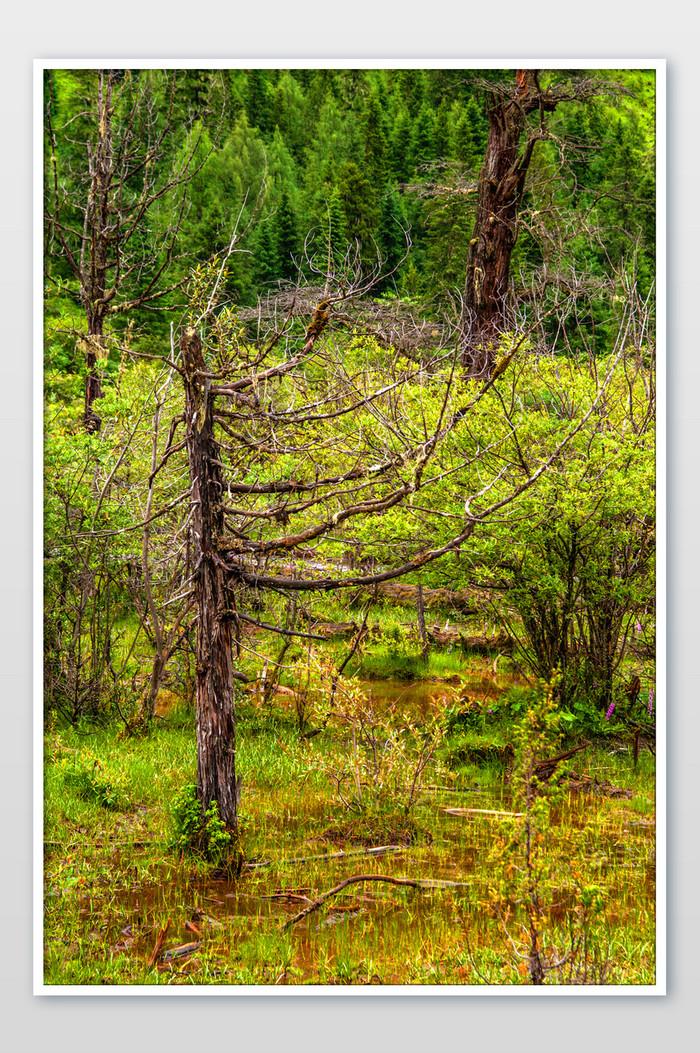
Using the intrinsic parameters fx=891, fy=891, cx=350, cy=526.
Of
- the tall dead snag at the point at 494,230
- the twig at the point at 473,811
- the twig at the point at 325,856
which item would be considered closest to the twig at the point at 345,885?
the twig at the point at 325,856

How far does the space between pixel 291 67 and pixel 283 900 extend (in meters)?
4.12

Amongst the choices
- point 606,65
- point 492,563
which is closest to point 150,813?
point 492,563

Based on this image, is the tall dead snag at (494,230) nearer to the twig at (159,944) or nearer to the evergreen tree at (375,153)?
the evergreen tree at (375,153)

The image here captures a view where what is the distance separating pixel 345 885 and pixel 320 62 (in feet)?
13.3

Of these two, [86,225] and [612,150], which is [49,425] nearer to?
[86,225]

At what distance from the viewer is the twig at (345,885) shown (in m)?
4.27

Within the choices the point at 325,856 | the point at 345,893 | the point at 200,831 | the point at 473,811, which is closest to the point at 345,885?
the point at 345,893

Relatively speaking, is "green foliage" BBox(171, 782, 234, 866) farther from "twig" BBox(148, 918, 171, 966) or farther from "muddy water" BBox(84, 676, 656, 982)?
"twig" BBox(148, 918, 171, 966)

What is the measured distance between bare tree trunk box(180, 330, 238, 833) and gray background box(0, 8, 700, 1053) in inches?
31.5

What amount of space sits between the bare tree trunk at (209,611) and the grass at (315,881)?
0.34m

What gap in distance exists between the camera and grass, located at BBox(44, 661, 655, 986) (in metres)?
4.08

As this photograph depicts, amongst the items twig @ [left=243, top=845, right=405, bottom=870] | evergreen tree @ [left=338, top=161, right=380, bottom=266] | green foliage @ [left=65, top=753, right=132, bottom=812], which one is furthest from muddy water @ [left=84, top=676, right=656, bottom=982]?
evergreen tree @ [left=338, top=161, right=380, bottom=266]

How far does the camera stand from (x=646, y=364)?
5938 mm

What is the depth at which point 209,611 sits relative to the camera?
4637 mm
